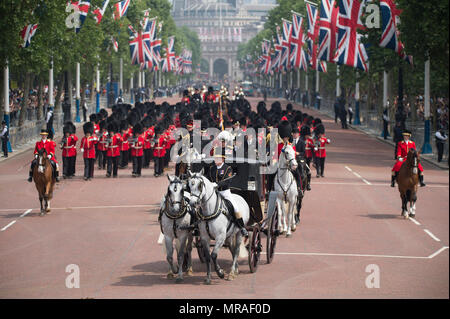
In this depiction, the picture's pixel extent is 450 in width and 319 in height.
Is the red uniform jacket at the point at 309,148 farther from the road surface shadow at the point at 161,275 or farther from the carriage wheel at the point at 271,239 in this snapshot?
the road surface shadow at the point at 161,275

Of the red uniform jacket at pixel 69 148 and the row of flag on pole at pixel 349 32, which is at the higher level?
the row of flag on pole at pixel 349 32

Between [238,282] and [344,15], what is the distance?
106ft

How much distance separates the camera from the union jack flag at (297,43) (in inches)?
2813

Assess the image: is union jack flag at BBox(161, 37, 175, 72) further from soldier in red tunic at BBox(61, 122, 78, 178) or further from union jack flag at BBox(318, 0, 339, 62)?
soldier in red tunic at BBox(61, 122, 78, 178)

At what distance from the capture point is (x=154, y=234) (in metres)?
20.0

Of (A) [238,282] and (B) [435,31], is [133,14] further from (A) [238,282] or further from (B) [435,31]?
(A) [238,282]

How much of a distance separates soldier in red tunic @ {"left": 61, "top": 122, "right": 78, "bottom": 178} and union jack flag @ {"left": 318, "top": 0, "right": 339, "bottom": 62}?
22474mm

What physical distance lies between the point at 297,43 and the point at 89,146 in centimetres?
4359

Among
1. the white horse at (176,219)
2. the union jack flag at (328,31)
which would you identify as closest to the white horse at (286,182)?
the white horse at (176,219)

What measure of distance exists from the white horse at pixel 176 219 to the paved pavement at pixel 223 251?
417 millimetres

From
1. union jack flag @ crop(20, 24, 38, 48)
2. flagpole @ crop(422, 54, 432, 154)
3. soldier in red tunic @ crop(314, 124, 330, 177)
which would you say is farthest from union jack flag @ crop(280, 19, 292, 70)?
soldier in red tunic @ crop(314, 124, 330, 177)

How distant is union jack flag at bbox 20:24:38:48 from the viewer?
39.6 meters

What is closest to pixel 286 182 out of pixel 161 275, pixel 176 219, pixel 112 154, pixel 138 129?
pixel 161 275
